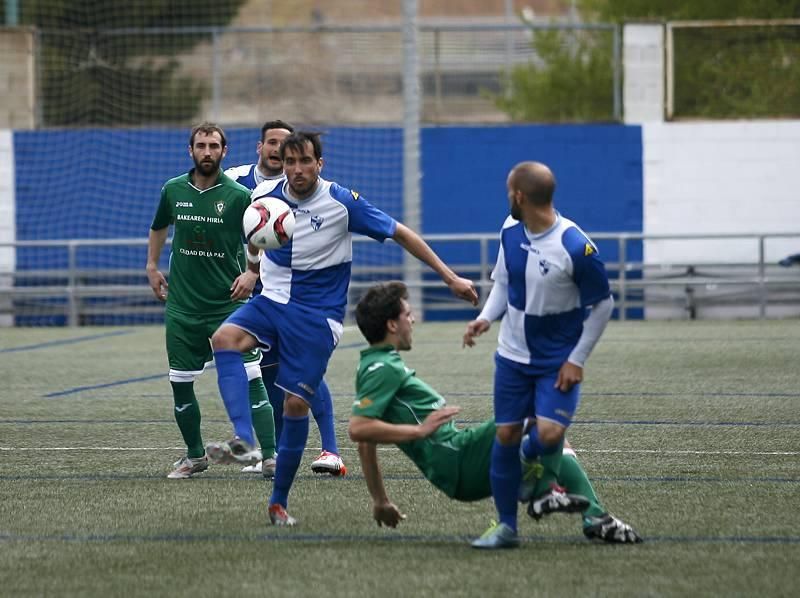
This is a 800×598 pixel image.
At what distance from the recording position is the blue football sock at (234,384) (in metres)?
6.44

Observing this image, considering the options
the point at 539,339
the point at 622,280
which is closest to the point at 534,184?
the point at 539,339

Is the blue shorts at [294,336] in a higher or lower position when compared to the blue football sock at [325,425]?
higher

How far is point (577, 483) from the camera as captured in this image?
215 inches

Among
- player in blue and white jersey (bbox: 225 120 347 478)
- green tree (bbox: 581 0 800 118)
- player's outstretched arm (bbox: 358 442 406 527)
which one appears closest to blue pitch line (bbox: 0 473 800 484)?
player in blue and white jersey (bbox: 225 120 347 478)

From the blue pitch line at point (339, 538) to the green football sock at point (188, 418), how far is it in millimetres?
1640

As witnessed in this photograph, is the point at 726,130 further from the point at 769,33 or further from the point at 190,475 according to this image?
the point at 190,475

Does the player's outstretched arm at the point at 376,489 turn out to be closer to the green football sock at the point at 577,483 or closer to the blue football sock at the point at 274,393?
the green football sock at the point at 577,483

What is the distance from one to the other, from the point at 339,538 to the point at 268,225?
144 cm

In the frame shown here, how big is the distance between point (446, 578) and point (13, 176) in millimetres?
17665

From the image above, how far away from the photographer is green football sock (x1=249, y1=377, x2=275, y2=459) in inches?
296

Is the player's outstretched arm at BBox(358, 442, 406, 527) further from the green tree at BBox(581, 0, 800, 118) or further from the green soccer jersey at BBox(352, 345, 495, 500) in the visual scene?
the green tree at BBox(581, 0, 800, 118)

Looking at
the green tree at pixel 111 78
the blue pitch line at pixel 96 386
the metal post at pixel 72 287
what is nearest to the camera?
the blue pitch line at pixel 96 386

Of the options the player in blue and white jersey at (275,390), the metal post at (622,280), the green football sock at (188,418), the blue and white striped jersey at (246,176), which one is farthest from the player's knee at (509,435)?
the metal post at (622,280)

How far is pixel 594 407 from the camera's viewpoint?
10.0 m
